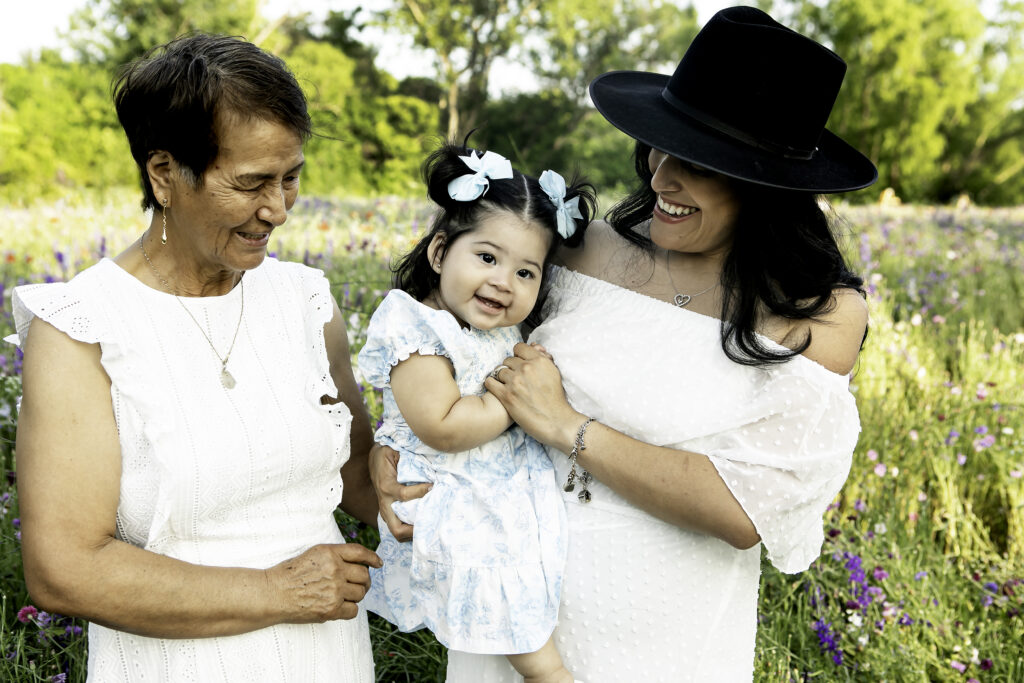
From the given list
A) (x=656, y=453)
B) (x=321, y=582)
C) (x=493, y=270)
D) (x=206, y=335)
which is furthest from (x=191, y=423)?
(x=656, y=453)

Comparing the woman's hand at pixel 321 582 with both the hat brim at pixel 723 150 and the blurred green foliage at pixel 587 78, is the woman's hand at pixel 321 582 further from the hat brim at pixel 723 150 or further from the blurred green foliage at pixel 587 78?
the blurred green foliage at pixel 587 78

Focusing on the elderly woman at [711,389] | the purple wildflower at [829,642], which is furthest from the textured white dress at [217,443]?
the purple wildflower at [829,642]

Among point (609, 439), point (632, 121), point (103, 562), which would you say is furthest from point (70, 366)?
point (632, 121)

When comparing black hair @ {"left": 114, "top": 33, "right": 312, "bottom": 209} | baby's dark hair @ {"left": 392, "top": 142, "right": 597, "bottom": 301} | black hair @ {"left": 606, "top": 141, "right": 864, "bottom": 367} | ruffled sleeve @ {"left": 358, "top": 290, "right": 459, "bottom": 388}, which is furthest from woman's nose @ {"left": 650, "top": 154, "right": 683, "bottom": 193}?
black hair @ {"left": 114, "top": 33, "right": 312, "bottom": 209}

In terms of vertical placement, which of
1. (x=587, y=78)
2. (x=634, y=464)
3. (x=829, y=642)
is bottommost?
(x=587, y=78)

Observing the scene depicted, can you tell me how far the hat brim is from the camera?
188cm

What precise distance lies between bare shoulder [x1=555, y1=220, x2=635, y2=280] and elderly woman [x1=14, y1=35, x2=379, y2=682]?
81 cm

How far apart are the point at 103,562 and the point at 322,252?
3.60 meters

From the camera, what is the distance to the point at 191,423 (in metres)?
1.63

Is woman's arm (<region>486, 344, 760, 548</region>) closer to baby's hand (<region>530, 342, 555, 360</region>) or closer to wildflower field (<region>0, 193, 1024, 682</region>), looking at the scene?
baby's hand (<region>530, 342, 555, 360</region>)

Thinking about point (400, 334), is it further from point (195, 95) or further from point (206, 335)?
point (195, 95)

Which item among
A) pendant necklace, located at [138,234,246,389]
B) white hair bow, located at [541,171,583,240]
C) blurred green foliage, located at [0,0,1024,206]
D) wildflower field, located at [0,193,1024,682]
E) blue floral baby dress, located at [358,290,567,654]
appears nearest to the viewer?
pendant necklace, located at [138,234,246,389]

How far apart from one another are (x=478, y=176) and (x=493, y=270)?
0.79 ft

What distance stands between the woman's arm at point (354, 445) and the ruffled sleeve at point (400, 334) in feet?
0.42
